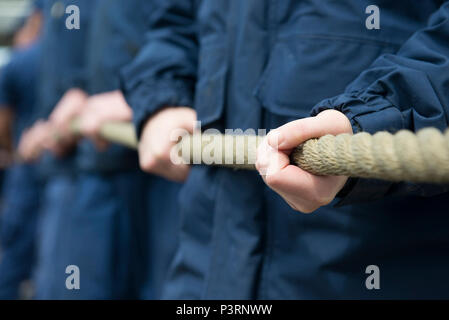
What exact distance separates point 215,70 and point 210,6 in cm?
8

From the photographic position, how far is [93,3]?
123cm

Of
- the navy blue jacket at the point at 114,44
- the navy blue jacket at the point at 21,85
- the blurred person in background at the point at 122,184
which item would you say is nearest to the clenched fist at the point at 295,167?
the blurred person in background at the point at 122,184

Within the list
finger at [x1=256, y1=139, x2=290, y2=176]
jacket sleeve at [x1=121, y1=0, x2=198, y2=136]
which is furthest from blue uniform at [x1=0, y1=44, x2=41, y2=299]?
finger at [x1=256, y1=139, x2=290, y2=176]

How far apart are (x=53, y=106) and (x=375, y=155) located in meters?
1.18

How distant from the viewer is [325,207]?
1.71 ft

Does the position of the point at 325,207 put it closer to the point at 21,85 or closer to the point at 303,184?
the point at 303,184

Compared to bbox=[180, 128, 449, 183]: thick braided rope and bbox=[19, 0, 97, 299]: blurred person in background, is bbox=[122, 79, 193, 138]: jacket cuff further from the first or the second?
bbox=[19, 0, 97, 299]: blurred person in background

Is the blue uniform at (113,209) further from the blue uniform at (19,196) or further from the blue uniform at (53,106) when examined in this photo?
the blue uniform at (19,196)

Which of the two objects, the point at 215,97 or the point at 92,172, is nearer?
the point at 215,97

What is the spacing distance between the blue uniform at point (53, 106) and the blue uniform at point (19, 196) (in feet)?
1.84

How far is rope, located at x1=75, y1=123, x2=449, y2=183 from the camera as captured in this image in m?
0.32

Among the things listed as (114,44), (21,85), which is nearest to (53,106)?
(114,44)
